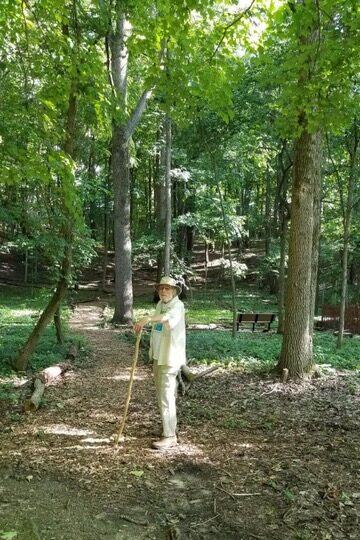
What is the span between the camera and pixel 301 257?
8.73 m

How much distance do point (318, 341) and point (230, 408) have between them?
318 inches

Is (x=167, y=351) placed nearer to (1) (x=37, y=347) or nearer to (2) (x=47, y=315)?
(2) (x=47, y=315)

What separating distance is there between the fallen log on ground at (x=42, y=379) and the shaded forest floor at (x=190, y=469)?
18cm

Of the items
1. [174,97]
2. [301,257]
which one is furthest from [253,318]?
[174,97]

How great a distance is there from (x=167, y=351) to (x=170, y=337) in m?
0.16

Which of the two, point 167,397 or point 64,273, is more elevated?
point 64,273

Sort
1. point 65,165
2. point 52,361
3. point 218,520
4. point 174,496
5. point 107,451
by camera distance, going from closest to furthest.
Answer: point 218,520
point 174,496
point 107,451
point 65,165
point 52,361

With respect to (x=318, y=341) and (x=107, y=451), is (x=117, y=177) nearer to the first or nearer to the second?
(x=318, y=341)

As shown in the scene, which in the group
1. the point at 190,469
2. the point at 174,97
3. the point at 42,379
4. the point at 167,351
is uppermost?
the point at 174,97

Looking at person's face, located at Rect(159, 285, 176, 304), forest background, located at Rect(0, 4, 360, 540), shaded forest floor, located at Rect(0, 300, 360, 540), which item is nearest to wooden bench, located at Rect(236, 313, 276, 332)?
forest background, located at Rect(0, 4, 360, 540)

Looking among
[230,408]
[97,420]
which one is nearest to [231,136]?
[230,408]

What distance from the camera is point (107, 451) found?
5352 mm

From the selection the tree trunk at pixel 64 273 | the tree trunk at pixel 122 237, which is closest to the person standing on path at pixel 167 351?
the tree trunk at pixel 64 273

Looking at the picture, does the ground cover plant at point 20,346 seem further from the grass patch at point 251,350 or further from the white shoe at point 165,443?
the white shoe at point 165,443
